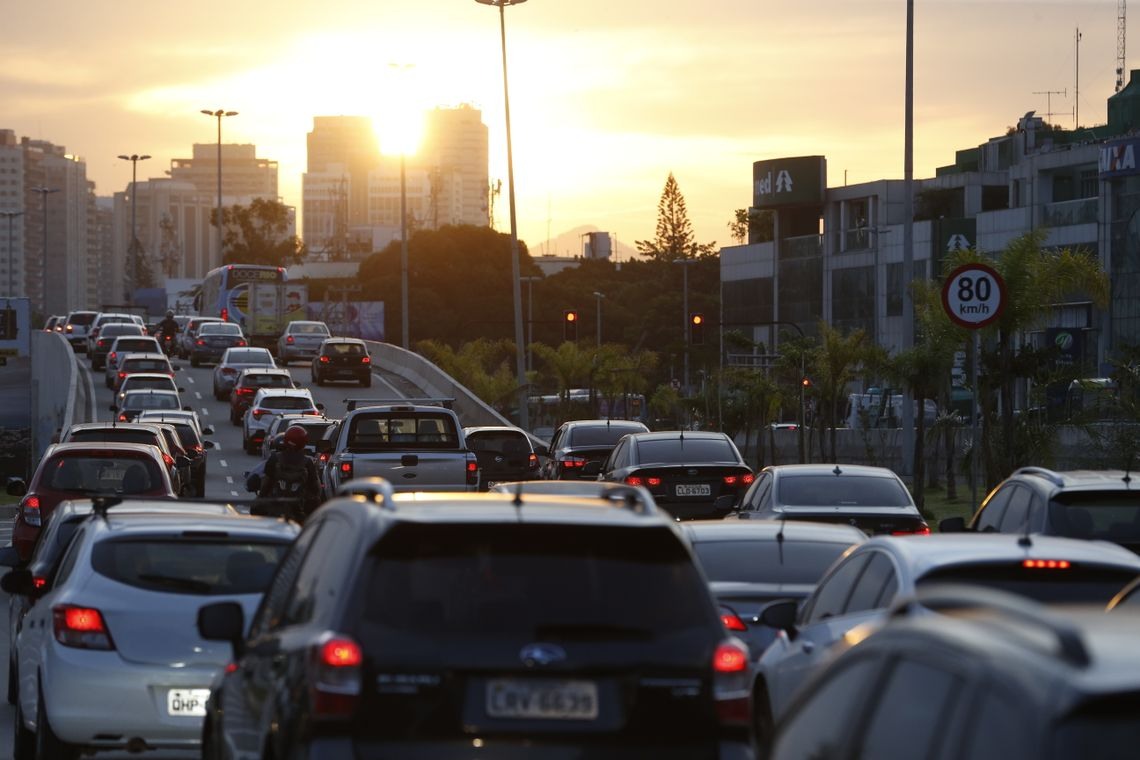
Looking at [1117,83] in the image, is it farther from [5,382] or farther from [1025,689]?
[1025,689]

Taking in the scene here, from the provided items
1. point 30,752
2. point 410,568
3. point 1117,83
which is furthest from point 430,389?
point 410,568

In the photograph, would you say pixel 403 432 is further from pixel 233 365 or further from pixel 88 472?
pixel 233 365

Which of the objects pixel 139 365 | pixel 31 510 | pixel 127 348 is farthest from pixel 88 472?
pixel 127 348

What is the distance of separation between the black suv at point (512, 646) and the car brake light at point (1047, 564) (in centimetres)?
263

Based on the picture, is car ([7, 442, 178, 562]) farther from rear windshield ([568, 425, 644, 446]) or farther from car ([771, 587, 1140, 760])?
car ([771, 587, 1140, 760])

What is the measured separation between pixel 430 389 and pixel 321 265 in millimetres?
126158

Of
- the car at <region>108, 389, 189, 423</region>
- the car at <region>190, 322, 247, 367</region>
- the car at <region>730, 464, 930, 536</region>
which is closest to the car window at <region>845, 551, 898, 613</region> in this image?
the car at <region>730, 464, 930, 536</region>

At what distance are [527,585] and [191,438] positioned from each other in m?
30.0

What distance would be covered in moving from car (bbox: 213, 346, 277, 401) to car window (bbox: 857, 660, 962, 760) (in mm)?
60134

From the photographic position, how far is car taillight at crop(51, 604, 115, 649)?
10.0m

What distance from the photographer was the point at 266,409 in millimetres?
49438

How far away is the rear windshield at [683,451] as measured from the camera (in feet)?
82.6

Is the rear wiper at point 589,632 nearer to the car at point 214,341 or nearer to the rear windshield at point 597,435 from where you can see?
the rear windshield at point 597,435

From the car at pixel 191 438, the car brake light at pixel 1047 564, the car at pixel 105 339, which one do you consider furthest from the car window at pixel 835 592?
the car at pixel 105 339
